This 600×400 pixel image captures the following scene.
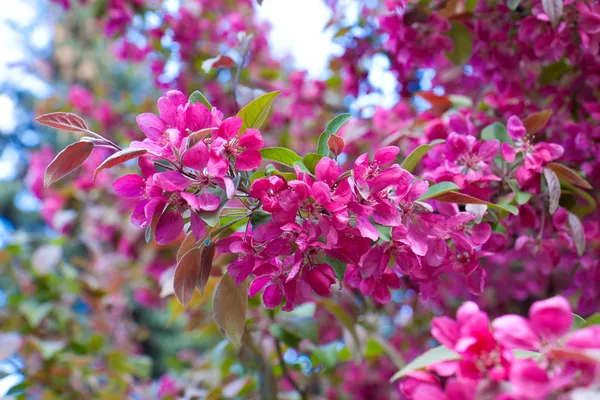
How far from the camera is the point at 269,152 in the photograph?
78cm

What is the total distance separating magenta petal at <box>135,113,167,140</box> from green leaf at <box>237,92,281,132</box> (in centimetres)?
11

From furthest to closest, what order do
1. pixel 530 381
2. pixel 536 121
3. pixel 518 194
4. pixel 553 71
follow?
pixel 553 71, pixel 536 121, pixel 518 194, pixel 530 381

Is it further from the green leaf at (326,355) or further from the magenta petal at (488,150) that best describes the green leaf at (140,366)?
the magenta petal at (488,150)

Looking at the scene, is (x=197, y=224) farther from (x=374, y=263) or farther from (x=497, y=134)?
(x=497, y=134)

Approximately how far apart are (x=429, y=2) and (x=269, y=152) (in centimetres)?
60

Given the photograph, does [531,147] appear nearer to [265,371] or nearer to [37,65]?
[265,371]

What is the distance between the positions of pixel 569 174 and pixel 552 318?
0.46 meters

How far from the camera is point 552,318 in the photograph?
0.50m

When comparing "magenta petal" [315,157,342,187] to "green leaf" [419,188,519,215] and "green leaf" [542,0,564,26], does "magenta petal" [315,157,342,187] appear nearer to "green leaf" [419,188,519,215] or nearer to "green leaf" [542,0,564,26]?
"green leaf" [419,188,519,215]

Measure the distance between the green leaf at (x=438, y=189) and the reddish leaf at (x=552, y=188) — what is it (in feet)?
0.58

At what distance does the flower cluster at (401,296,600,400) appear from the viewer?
46 cm

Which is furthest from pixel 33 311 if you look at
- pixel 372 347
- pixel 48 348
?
pixel 372 347

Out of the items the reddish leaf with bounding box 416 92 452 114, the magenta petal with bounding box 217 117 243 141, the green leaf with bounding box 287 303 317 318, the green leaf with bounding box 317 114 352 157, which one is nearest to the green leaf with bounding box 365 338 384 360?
the green leaf with bounding box 287 303 317 318

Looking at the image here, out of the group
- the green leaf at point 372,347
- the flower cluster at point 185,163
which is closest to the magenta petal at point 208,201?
the flower cluster at point 185,163
